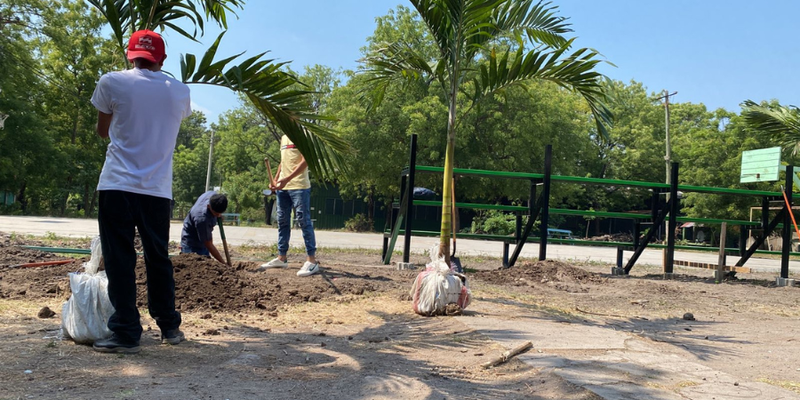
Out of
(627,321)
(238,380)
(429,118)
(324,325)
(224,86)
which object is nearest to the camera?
(238,380)

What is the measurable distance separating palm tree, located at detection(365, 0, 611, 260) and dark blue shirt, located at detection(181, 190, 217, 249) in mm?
2279

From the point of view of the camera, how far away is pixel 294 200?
6.77 m

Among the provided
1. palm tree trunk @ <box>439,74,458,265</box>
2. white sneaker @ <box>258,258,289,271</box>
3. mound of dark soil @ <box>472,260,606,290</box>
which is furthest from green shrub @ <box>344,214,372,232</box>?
palm tree trunk @ <box>439,74,458,265</box>

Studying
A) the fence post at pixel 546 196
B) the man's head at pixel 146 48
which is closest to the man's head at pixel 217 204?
the man's head at pixel 146 48

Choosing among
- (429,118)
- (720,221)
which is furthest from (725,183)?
(720,221)

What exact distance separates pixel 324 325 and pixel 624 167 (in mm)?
41889

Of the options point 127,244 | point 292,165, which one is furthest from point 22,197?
point 127,244

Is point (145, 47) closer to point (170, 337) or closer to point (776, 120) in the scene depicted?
point (170, 337)

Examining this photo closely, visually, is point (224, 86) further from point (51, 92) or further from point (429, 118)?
point (51, 92)

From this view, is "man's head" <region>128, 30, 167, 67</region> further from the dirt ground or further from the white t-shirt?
the dirt ground

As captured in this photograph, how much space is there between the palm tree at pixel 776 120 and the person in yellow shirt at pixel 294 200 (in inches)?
332

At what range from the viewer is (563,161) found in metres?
30.6

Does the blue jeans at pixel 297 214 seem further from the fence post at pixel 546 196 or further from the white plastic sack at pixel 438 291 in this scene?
the fence post at pixel 546 196

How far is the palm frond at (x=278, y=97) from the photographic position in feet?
13.1
